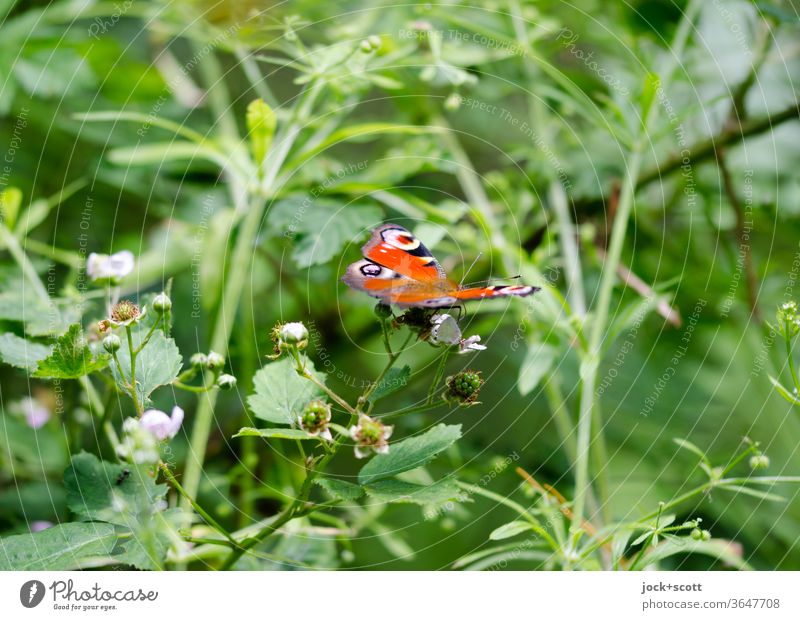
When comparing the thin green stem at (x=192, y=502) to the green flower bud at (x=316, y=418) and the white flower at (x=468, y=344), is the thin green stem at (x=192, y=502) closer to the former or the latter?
the green flower bud at (x=316, y=418)

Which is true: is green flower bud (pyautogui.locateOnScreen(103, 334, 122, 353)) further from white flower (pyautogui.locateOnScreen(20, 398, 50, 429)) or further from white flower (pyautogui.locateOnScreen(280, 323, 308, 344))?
white flower (pyautogui.locateOnScreen(20, 398, 50, 429))

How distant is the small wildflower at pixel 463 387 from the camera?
503mm

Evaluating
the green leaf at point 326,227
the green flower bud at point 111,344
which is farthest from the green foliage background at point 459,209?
the green flower bud at point 111,344

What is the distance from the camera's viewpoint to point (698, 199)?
986 mm

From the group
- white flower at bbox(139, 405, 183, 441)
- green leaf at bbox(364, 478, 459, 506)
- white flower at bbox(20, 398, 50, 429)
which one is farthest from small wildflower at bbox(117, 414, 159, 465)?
white flower at bbox(20, 398, 50, 429)

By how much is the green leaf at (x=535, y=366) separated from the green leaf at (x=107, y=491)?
0.34 meters

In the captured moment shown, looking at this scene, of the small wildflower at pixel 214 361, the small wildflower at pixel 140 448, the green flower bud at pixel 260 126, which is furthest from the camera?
the green flower bud at pixel 260 126

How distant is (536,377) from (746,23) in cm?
62

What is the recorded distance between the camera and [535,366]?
0.71 meters

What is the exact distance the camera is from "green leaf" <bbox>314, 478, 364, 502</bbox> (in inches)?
19.4
